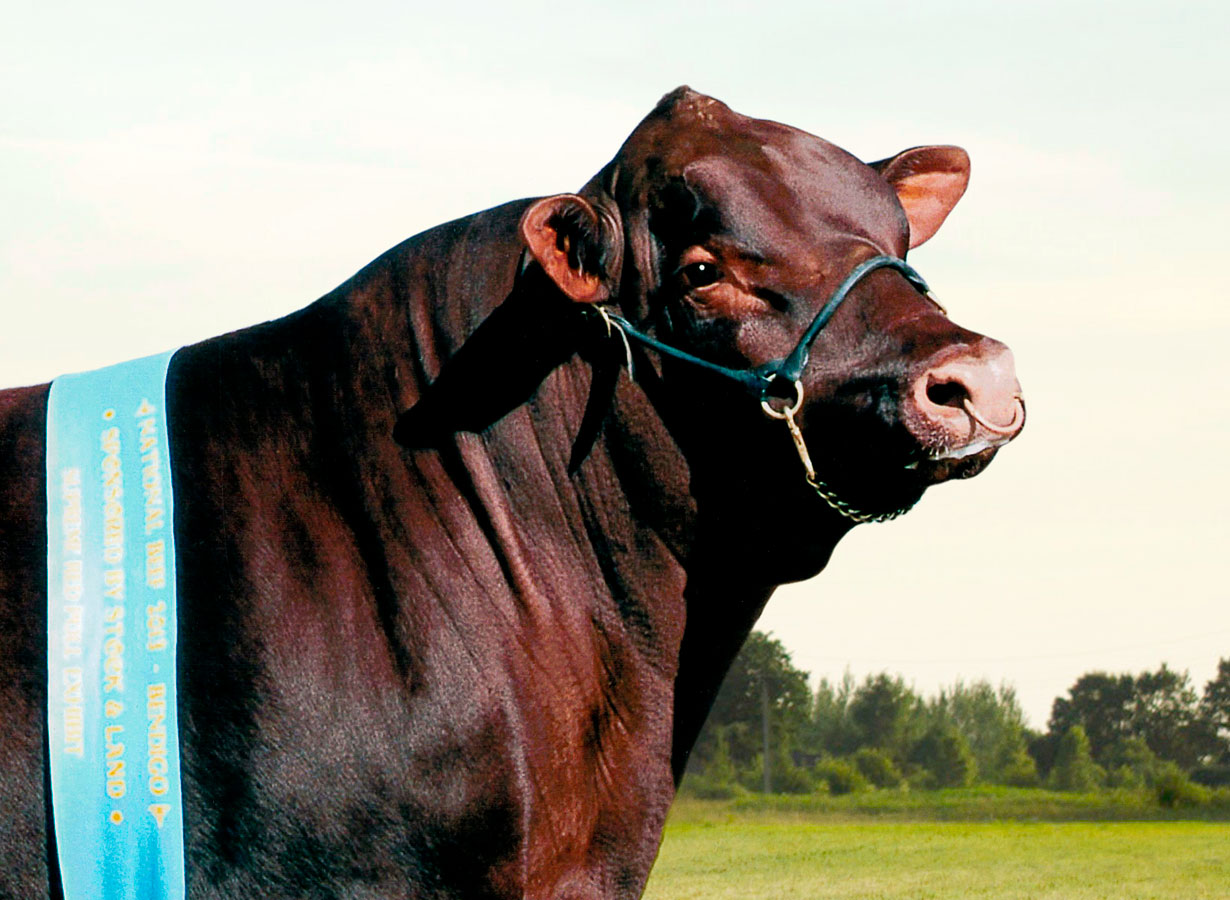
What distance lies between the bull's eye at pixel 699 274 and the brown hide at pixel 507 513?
0.01 metres

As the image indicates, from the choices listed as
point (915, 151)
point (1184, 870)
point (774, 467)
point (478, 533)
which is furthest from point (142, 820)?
point (1184, 870)

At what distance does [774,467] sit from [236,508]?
1.53 m

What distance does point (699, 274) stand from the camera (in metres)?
4.59

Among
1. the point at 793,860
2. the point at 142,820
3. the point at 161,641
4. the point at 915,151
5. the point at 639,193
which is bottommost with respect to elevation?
the point at 793,860

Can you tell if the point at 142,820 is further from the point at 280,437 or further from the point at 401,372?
the point at 401,372

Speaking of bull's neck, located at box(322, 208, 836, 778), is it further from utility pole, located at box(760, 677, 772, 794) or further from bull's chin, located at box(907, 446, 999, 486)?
utility pole, located at box(760, 677, 772, 794)

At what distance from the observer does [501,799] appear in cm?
421

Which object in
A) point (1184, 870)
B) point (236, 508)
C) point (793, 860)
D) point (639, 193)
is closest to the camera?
point (236, 508)

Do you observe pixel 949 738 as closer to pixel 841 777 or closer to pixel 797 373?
pixel 841 777

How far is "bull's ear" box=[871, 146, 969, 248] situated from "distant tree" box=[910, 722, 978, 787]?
35.3 meters

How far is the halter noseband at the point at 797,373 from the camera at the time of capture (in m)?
4.42

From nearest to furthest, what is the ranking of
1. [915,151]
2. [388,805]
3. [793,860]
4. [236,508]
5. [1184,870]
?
[388,805] < [236,508] < [915,151] < [1184,870] < [793,860]

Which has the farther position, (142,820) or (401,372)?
(401,372)

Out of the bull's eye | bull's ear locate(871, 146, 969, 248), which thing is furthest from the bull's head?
bull's ear locate(871, 146, 969, 248)
